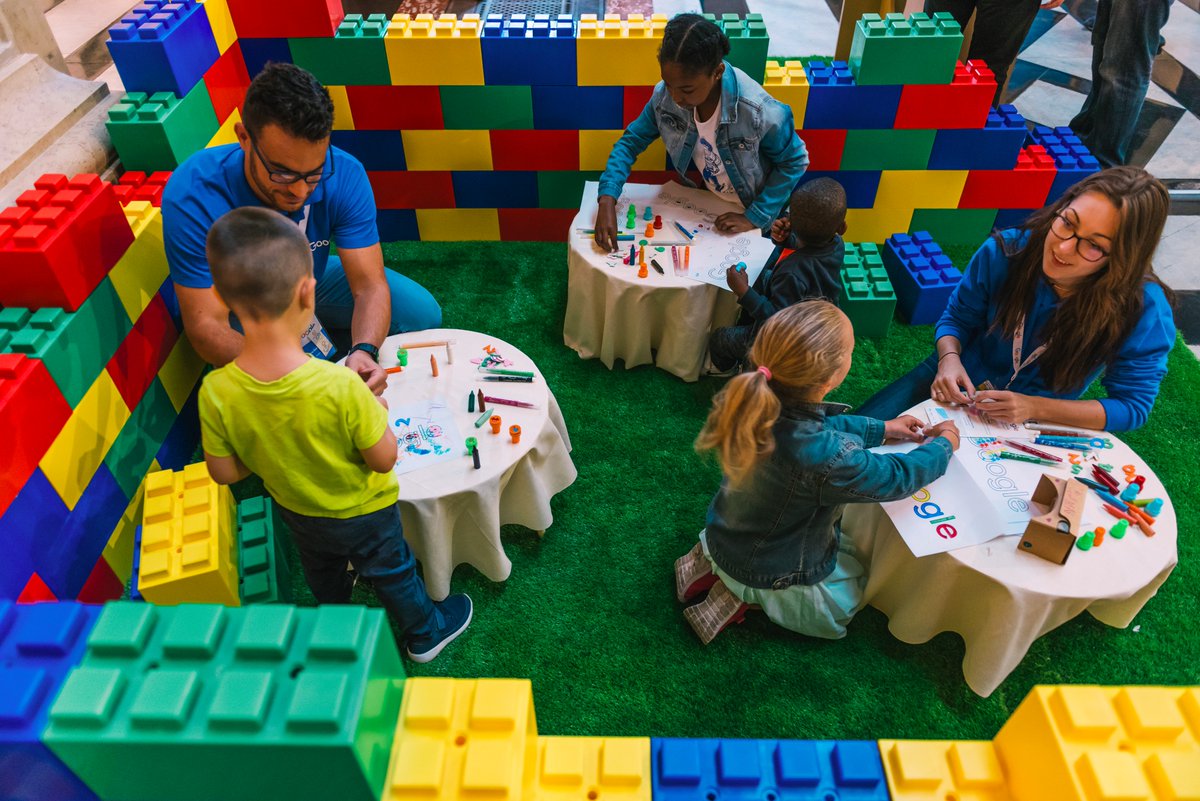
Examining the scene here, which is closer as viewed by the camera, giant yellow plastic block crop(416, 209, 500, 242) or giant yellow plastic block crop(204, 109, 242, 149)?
giant yellow plastic block crop(204, 109, 242, 149)

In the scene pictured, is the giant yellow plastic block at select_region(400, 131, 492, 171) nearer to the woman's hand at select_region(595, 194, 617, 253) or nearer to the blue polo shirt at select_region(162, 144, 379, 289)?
the woman's hand at select_region(595, 194, 617, 253)

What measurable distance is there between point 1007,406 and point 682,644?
1231mm

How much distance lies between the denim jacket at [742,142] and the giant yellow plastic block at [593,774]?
8.16 feet

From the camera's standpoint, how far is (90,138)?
2979 mm

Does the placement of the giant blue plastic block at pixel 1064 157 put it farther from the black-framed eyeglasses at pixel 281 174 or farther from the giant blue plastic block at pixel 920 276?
the black-framed eyeglasses at pixel 281 174

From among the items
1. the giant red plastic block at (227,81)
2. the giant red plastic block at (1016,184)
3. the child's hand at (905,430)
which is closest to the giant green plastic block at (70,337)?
the giant red plastic block at (227,81)

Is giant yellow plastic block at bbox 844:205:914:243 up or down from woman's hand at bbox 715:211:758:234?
down

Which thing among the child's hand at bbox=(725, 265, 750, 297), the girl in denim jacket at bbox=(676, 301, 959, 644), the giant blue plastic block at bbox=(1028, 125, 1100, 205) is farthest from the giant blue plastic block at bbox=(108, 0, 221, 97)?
the giant blue plastic block at bbox=(1028, 125, 1100, 205)

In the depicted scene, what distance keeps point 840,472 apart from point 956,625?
727mm

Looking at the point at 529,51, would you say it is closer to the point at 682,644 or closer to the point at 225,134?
the point at 225,134

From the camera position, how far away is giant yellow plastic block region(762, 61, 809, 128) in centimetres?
355

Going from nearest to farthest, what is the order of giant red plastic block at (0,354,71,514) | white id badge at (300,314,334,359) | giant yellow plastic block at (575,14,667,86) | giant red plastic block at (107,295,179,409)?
giant red plastic block at (0,354,71,514) < giant red plastic block at (107,295,179,409) < white id badge at (300,314,334,359) < giant yellow plastic block at (575,14,667,86)

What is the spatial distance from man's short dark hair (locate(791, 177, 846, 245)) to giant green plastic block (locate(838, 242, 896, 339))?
0.80m

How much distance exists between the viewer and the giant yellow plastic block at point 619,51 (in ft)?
11.4
